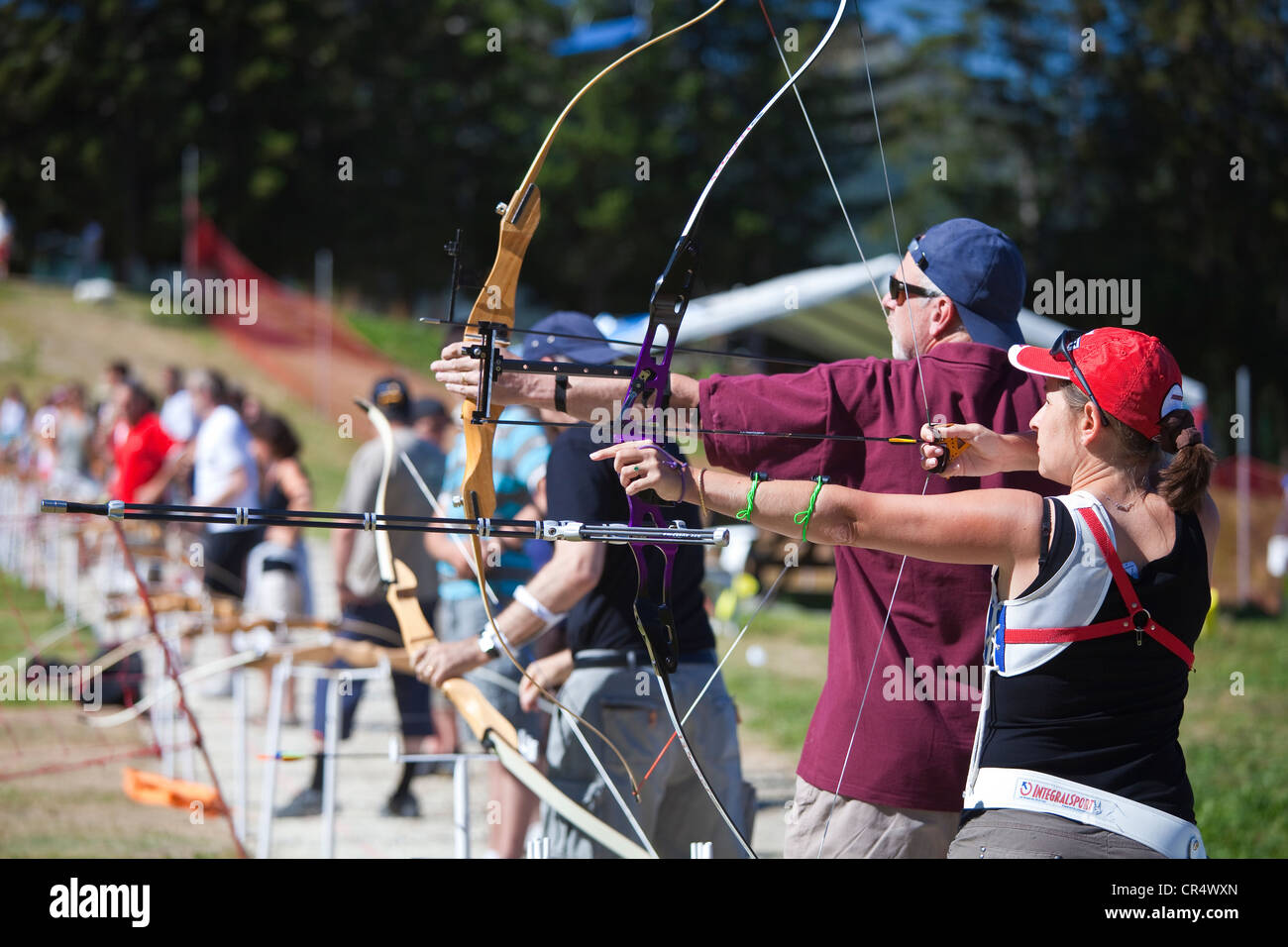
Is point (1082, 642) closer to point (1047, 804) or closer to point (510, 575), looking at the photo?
point (1047, 804)

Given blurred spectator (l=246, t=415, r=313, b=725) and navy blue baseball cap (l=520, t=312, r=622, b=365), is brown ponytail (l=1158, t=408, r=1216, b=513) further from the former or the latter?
blurred spectator (l=246, t=415, r=313, b=725)

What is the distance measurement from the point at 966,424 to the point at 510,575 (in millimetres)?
2283

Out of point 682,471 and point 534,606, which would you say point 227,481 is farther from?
point 682,471

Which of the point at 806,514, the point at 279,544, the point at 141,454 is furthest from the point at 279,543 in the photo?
the point at 806,514

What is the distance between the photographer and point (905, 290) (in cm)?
258

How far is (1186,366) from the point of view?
2012cm

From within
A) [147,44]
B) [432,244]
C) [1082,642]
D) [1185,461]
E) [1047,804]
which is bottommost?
[1047,804]

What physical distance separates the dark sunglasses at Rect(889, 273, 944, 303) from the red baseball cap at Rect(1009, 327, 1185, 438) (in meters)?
0.60

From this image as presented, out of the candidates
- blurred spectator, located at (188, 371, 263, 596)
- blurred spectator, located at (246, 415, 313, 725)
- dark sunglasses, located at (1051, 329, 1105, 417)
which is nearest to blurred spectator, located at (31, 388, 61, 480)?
blurred spectator, located at (188, 371, 263, 596)

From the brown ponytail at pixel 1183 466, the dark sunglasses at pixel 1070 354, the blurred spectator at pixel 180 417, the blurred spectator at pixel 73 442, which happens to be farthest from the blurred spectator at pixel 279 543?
the blurred spectator at pixel 73 442

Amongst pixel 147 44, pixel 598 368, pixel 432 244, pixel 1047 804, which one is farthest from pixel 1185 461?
pixel 147 44

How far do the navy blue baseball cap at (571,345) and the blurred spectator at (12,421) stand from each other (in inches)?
518

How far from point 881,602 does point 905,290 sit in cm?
65

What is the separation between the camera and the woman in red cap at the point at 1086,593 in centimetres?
185
